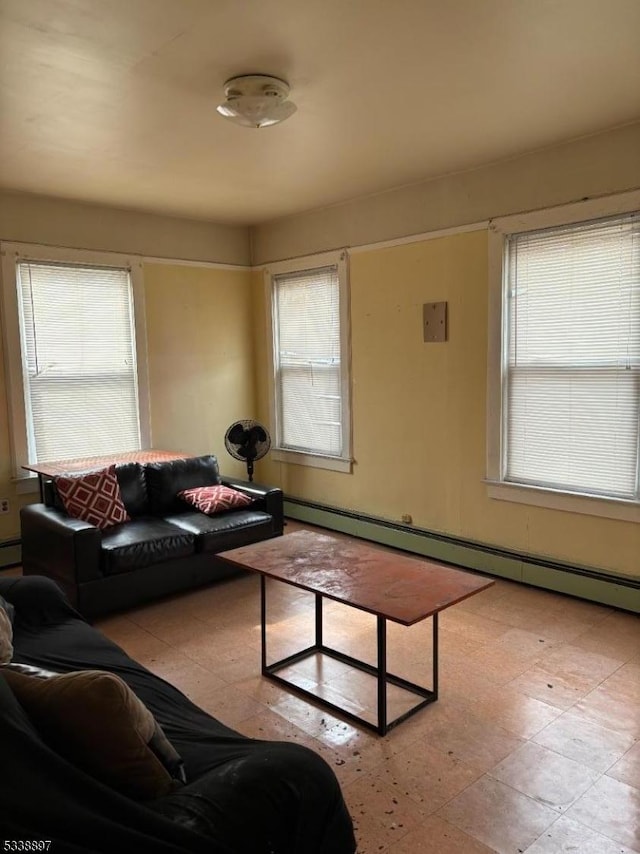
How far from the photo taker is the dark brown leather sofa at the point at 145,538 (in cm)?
350

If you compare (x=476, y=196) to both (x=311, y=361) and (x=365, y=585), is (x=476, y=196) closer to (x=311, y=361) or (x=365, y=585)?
(x=311, y=361)

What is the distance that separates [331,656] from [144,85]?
8.94ft

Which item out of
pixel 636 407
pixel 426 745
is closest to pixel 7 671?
pixel 426 745

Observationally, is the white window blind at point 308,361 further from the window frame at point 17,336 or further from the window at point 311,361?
the window frame at point 17,336

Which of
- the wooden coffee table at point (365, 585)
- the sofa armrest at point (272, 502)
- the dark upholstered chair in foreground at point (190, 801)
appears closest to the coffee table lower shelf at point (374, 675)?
the wooden coffee table at point (365, 585)

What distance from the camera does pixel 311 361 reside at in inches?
208

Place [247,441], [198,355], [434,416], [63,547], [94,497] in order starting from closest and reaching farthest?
[63,547] < [94,497] < [434,416] < [247,441] < [198,355]

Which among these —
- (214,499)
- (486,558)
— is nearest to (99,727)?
(214,499)

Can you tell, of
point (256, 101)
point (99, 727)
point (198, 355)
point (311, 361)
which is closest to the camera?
point (99, 727)

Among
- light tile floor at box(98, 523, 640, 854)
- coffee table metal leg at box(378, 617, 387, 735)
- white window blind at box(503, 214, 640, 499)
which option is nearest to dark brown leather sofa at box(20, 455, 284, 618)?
light tile floor at box(98, 523, 640, 854)

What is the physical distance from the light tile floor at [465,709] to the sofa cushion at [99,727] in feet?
2.92

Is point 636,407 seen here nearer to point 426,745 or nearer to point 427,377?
point 427,377

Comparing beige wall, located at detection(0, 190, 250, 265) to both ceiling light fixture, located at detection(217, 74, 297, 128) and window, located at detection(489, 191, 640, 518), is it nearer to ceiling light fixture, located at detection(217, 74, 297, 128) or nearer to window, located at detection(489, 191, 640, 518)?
ceiling light fixture, located at detection(217, 74, 297, 128)

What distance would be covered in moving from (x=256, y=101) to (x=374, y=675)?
2.59 m
